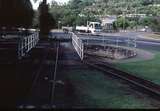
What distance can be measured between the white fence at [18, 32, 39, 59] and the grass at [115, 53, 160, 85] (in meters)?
1.25

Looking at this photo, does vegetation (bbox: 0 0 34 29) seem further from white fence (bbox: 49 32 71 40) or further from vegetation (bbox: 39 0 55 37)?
white fence (bbox: 49 32 71 40)

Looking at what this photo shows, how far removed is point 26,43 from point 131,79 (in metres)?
1.75

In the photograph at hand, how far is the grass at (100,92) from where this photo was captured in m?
4.73

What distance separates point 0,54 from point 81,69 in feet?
4.50

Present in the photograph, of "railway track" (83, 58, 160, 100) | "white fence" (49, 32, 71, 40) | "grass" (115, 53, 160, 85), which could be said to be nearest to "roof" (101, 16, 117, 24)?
"white fence" (49, 32, 71, 40)

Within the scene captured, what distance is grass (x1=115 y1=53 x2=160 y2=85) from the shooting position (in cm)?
521

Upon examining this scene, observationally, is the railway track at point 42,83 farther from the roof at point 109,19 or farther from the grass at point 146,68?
the grass at point 146,68

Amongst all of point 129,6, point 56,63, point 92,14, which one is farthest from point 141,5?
point 56,63

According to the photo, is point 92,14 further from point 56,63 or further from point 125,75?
→ point 125,75

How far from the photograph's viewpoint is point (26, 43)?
15.1 feet

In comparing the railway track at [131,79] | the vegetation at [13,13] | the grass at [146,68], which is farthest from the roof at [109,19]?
the vegetation at [13,13]

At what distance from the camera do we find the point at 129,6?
14.3ft

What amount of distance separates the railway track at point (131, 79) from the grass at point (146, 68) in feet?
0.24

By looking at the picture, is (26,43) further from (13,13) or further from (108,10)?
(108,10)
